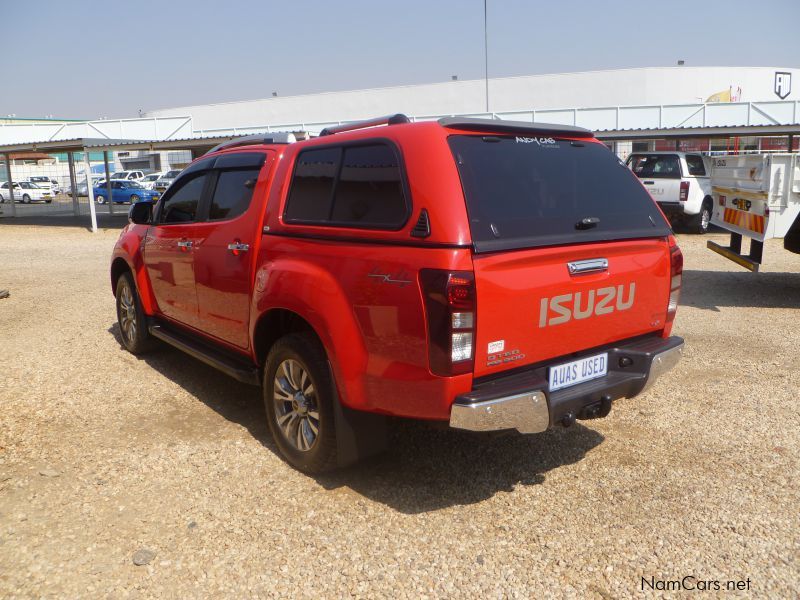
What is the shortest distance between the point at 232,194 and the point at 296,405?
1.59m

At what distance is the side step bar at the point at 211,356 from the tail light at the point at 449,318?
1673mm

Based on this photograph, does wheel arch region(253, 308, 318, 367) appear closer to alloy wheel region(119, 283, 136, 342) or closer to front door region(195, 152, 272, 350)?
front door region(195, 152, 272, 350)

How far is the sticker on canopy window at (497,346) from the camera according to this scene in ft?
9.82

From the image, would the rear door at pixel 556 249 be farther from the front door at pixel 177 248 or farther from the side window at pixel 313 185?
the front door at pixel 177 248

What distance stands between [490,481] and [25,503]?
2507 mm

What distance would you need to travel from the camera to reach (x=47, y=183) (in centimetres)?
4166

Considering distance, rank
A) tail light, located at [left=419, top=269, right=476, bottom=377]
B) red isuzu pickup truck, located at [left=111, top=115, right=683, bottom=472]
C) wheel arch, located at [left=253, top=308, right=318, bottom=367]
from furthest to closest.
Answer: wheel arch, located at [left=253, top=308, right=318, bottom=367], red isuzu pickup truck, located at [left=111, top=115, right=683, bottom=472], tail light, located at [left=419, top=269, right=476, bottom=377]

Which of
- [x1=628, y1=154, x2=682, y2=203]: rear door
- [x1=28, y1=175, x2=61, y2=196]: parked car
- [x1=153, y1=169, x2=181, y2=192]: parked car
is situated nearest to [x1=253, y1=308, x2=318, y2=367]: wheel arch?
[x1=628, y1=154, x2=682, y2=203]: rear door

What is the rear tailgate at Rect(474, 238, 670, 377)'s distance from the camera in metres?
2.97

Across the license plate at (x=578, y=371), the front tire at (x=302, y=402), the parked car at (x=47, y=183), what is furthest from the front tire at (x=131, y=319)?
the parked car at (x=47, y=183)

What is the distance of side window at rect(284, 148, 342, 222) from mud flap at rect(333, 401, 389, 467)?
1045 mm

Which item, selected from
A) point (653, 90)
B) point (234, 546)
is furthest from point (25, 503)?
point (653, 90)

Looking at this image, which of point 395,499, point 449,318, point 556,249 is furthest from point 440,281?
point 395,499

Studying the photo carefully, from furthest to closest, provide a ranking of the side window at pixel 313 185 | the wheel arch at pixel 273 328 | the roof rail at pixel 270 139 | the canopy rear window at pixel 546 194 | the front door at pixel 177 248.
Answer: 1. the front door at pixel 177 248
2. the roof rail at pixel 270 139
3. the wheel arch at pixel 273 328
4. the side window at pixel 313 185
5. the canopy rear window at pixel 546 194
